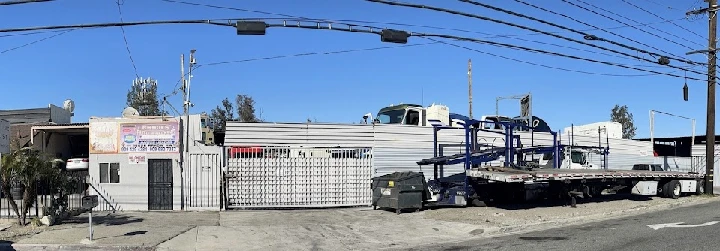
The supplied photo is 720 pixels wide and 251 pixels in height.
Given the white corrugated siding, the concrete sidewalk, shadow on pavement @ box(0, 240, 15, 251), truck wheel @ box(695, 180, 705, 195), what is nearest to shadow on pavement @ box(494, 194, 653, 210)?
the concrete sidewalk

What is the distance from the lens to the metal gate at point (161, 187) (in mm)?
17875

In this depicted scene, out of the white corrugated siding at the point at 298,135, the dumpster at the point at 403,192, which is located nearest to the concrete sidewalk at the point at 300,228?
the dumpster at the point at 403,192

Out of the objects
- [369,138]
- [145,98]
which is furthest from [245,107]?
[369,138]

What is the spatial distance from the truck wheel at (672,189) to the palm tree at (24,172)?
21.4 meters

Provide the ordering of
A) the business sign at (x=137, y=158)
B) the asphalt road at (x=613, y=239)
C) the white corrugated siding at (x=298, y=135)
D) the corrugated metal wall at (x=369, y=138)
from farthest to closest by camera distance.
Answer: the corrugated metal wall at (x=369, y=138) → the white corrugated siding at (x=298, y=135) → the business sign at (x=137, y=158) → the asphalt road at (x=613, y=239)

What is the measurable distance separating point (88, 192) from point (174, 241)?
7.26m

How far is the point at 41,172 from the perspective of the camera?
13.8 meters

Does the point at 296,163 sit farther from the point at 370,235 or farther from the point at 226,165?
the point at 370,235

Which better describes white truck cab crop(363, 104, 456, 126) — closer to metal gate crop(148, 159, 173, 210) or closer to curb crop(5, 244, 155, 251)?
metal gate crop(148, 159, 173, 210)

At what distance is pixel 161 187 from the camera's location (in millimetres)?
17922

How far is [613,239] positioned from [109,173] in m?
14.0

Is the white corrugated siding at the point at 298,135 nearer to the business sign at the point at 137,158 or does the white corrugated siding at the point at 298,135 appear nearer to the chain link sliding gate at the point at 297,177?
the chain link sliding gate at the point at 297,177

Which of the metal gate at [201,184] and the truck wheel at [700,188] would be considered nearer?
the metal gate at [201,184]

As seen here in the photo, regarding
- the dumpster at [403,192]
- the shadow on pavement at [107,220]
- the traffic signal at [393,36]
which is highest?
the traffic signal at [393,36]
